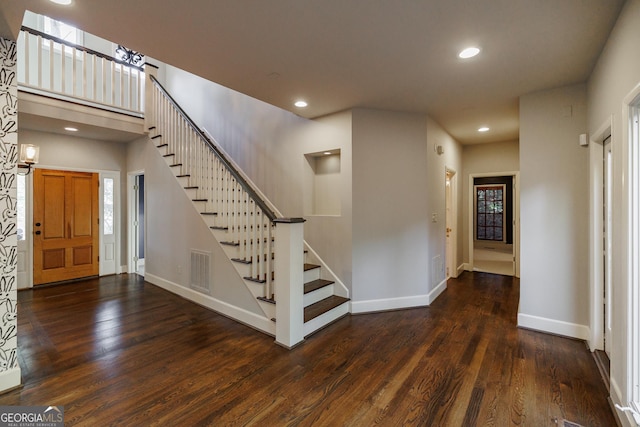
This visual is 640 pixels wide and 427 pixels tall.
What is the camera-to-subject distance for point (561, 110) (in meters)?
3.05

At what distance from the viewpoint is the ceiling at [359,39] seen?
71.3 inches

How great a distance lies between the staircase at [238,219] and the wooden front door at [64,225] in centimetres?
173

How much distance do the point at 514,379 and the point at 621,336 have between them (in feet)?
2.60

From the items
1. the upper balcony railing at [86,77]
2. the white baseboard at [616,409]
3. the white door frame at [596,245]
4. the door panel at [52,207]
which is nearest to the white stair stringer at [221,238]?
the upper balcony railing at [86,77]

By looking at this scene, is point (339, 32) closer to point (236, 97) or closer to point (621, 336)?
point (621, 336)

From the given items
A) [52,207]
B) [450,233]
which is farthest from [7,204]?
[450,233]

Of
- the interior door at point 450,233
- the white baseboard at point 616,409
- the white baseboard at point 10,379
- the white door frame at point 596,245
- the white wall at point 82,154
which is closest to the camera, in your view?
the white baseboard at point 616,409

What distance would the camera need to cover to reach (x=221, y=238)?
3.71 metres

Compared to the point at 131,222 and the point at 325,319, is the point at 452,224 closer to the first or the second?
the point at 325,319

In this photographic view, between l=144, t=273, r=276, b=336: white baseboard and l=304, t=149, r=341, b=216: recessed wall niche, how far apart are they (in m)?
1.59

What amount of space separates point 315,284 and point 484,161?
14.7 ft

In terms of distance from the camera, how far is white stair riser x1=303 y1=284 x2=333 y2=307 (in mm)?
3412

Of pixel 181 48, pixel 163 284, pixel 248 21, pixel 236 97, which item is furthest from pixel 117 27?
pixel 163 284

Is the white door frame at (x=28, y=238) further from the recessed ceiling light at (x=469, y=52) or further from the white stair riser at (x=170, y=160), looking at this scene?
the recessed ceiling light at (x=469, y=52)
